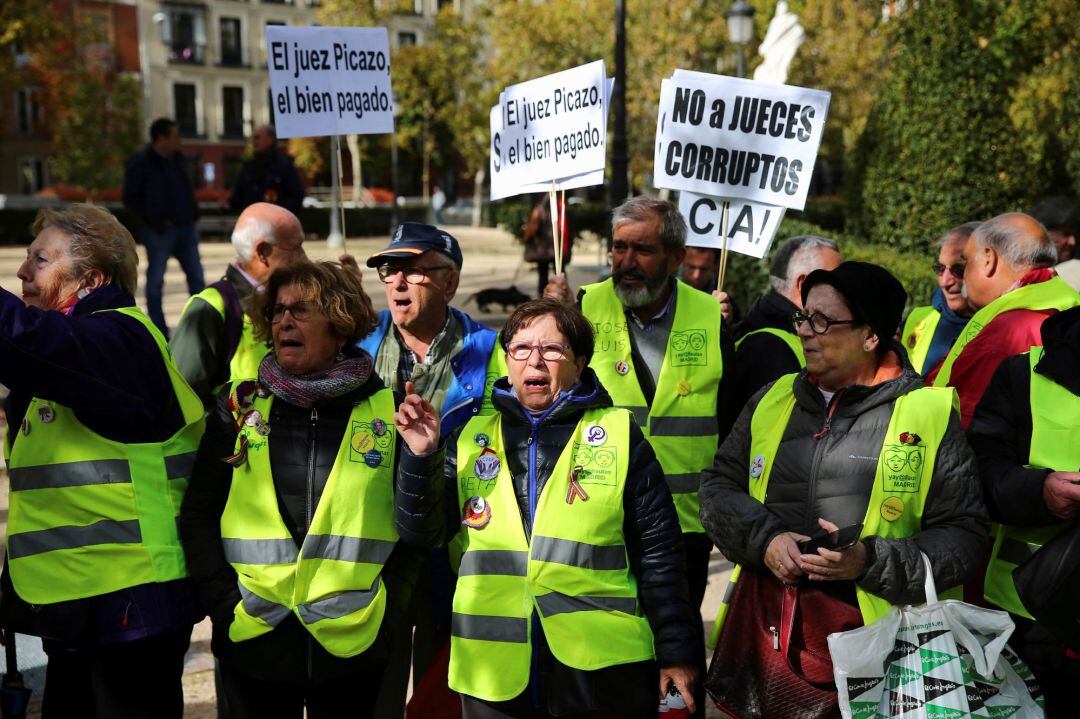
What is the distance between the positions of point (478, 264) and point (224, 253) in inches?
256

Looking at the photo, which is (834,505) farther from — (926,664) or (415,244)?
(415,244)

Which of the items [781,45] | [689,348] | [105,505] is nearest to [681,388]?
[689,348]

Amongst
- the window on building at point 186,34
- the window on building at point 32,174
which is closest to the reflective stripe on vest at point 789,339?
the window on building at point 32,174

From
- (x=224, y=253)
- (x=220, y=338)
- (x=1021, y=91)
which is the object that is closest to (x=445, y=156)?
(x=224, y=253)

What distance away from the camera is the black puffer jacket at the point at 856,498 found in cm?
289

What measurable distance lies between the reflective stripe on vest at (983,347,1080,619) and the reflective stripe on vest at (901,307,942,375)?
198 centimetres

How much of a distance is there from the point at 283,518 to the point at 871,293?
5.89ft

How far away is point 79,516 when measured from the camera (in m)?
3.03

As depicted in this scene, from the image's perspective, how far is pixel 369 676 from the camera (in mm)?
3145

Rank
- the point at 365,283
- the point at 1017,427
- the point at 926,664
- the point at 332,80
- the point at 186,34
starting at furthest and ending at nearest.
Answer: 1. the point at 186,34
2. the point at 365,283
3. the point at 332,80
4. the point at 1017,427
5. the point at 926,664

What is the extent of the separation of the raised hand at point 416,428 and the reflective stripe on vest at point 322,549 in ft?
0.68

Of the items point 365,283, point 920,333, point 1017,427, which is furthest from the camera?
point 365,283

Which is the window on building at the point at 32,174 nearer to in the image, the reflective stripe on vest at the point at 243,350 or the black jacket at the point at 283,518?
the reflective stripe on vest at the point at 243,350

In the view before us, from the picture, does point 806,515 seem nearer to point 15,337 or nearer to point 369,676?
point 369,676
